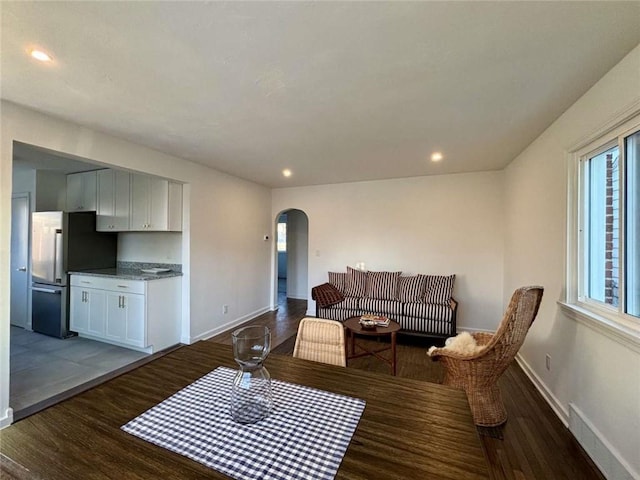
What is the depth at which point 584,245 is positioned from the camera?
2168 mm

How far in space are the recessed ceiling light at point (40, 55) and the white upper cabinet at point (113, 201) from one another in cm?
249

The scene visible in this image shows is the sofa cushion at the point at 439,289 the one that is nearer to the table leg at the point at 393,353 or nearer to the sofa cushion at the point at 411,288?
the sofa cushion at the point at 411,288

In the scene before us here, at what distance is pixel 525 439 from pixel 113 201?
5.34 metres


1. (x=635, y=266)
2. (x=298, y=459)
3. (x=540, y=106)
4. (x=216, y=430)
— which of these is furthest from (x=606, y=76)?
(x=216, y=430)

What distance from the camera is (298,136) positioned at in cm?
289

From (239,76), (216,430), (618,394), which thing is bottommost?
(618,394)

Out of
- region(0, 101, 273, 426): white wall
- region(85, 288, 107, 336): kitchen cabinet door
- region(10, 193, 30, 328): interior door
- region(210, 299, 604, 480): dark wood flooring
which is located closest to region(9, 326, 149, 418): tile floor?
region(85, 288, 107, 336): kitchen cabinet door

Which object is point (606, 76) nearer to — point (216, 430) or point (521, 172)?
point (521, 172)

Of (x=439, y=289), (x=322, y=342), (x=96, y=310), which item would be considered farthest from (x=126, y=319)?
(x=439, y=289)

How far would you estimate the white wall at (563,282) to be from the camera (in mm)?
1588

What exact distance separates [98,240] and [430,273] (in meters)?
5.29

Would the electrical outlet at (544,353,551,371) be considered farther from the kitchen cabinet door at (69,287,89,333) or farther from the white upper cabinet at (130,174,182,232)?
the kitchen cabinet door at (69,287,89,333)

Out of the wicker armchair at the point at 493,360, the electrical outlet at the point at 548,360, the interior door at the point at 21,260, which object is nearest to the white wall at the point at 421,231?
the electrical outlet at the point at 548,360

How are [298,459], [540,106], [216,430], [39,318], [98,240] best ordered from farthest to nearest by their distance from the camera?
[98,240]
[39,318]
[540,106]
[216,430]
[298,459]
